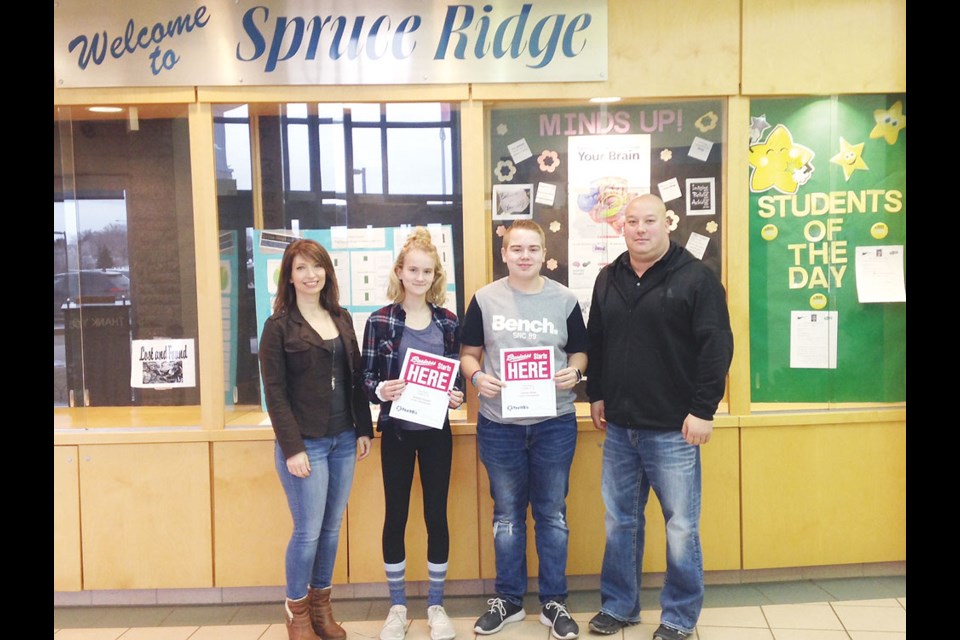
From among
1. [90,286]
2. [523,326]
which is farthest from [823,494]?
[90,286]

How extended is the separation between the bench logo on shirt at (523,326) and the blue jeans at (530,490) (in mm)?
397

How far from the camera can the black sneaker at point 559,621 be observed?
10.2 ft

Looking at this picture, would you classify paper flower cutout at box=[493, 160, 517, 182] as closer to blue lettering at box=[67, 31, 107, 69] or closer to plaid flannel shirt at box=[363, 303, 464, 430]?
plaid flannel shirt at box=[363, 303, 464, 430]

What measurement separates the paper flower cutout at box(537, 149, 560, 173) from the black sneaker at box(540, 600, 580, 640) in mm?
2210

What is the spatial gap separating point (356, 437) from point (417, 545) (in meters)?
0.84

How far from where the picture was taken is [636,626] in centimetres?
324

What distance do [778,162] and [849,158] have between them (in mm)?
394

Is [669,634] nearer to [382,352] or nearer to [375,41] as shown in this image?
[382,352]

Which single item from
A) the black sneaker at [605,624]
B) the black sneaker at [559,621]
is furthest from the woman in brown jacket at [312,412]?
the black sneaker at [605,624]

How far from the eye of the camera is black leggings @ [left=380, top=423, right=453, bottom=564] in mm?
3098

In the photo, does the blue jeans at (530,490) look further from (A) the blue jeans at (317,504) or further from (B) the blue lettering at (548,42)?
(B) the blue lettering at (548,42)

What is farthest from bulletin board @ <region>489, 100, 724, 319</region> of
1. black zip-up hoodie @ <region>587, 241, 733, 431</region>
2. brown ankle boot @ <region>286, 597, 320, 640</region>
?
brown ankle boot @ <region>286, 597, 320, 640</region>
